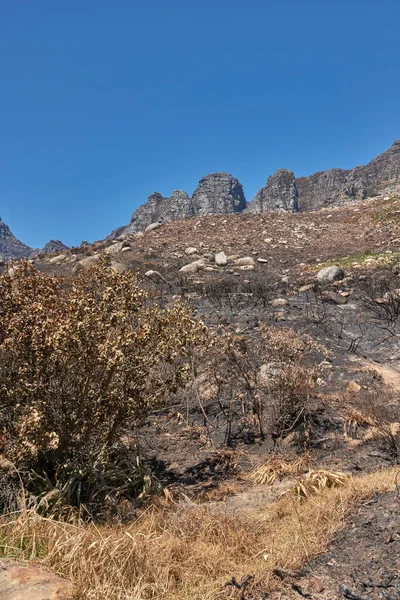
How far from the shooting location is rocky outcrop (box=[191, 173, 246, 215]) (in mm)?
133625

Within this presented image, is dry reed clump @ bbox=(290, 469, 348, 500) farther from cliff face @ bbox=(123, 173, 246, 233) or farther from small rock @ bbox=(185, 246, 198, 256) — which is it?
cliff face @ bbox=(123, 173, 246, 233)

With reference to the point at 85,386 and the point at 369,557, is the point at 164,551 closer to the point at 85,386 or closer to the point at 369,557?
the point at 369,557

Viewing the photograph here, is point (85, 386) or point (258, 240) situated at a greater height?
point (258, 240)

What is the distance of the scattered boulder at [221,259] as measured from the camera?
20828mm

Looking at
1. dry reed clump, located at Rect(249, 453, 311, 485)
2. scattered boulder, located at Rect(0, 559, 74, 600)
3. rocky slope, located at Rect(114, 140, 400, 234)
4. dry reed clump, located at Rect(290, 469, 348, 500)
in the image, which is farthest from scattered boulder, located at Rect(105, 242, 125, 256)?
rocky slope, located at Rect(114, 140, 400, 234)

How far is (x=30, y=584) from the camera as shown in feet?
7.32

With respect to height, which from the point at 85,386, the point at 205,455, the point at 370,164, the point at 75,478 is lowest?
the point at 205,455

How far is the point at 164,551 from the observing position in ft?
10.2

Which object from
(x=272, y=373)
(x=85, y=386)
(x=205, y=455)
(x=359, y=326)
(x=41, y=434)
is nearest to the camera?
(x=41, y=434)

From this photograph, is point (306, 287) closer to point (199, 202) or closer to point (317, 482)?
point (317, 482)

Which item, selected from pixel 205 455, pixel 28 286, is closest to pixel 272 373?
pixel 205 455

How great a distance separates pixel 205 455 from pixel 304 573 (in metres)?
3.59

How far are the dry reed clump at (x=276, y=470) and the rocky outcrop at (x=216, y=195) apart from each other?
5049 inches

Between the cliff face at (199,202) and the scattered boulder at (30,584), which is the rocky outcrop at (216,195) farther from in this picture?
the scattered boulder at (30,584)
